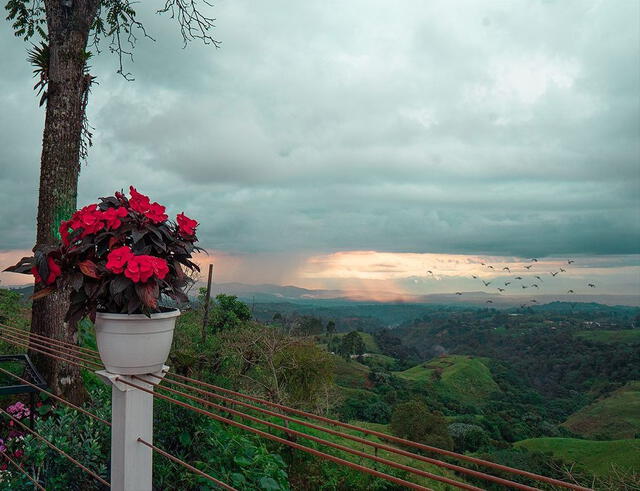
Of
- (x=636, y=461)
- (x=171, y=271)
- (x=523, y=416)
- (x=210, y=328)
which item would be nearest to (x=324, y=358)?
(x=210, y=328)

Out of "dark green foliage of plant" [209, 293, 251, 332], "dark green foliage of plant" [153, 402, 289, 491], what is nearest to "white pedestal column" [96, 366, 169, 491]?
"dark green foliage of plant" [153, 402, 289, 491]

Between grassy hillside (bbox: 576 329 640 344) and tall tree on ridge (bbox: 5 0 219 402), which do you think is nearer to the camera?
tall tree on ridge (bbox: 5 0 219 402)

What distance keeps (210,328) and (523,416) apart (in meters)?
51.1

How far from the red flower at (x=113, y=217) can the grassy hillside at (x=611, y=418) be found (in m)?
58.1

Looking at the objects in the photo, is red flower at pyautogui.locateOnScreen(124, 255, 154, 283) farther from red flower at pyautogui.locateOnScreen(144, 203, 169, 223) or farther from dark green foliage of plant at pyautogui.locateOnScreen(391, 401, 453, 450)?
dark green foliage of plant at pyautogui.locateOnScreen(391, 401, 453, 450)

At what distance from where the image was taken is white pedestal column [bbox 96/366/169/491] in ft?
6.30

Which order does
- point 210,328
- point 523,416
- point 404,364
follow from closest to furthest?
1. point 210,328
2. point 523,416
3. point 404,364

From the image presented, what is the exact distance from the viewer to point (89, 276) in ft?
6.37

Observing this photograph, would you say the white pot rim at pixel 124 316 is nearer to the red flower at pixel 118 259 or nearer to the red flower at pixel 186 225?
the red flower at pixel 118 259

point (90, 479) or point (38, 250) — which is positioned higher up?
point (38, 250)

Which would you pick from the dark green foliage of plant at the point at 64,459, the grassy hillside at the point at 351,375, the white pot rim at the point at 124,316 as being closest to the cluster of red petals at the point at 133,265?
the white pot rim at the point at 124,316

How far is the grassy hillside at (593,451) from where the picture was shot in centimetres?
3262

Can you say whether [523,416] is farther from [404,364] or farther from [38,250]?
[38,250]

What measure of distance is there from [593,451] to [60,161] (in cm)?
4369
